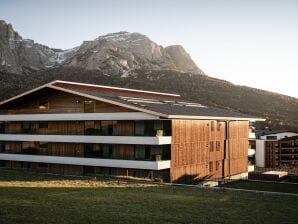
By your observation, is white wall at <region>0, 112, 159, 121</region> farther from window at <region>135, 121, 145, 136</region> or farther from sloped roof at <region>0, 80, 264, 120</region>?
window at <region>135, 121, 145, 136</region>

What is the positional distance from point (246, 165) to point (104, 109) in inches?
849

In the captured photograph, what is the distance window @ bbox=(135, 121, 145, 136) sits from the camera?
138 ft

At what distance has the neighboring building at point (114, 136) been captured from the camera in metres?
40.9

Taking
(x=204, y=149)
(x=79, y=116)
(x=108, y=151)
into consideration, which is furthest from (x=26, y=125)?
(x=204, y=149)

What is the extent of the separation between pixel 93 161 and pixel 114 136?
3547mm

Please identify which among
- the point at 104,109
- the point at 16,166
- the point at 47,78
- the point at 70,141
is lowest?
the point at 16,166

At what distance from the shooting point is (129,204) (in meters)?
25.0

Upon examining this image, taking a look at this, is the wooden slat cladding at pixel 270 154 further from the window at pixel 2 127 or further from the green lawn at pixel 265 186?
the window at pixel 2 127

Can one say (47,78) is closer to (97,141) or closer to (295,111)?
(295,111)

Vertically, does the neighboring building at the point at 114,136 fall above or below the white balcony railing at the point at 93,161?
above

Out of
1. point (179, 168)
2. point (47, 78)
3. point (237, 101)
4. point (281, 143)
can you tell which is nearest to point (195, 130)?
point (179, 168)

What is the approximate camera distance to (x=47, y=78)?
171375 mm

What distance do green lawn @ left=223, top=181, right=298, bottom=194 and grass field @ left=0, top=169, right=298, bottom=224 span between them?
9159mm

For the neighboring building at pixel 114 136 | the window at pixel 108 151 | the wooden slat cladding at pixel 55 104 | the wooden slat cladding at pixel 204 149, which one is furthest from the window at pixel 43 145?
the wooden slat cladding at pixel 204 149
